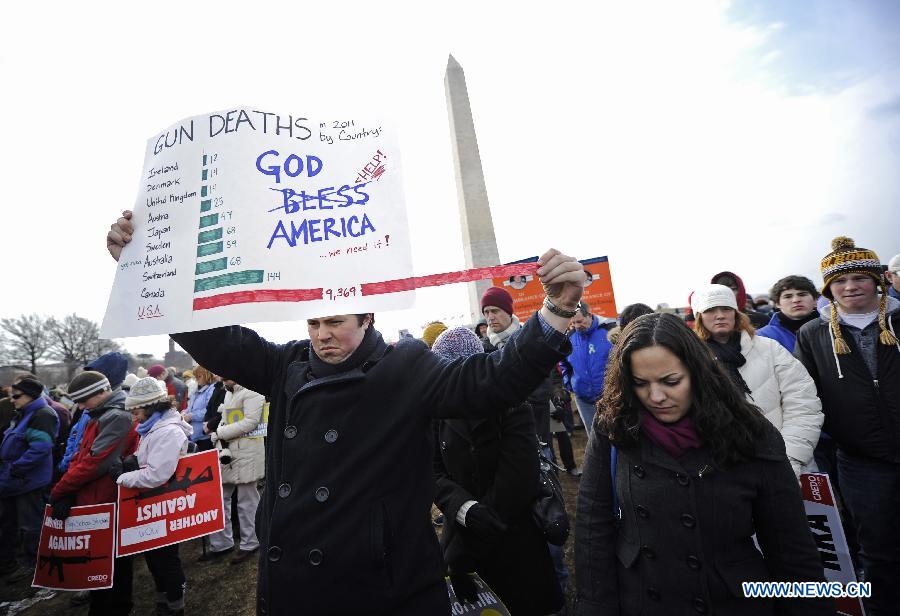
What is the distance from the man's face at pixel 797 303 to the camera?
3.69 meters

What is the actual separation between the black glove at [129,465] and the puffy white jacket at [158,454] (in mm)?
31

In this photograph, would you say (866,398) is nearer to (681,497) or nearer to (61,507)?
(681,497)

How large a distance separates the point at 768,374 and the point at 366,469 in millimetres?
2483

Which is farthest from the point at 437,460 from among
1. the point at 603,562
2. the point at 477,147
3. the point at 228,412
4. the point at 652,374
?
the point at 477,147

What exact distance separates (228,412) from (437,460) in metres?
3.29

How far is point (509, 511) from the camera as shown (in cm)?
204

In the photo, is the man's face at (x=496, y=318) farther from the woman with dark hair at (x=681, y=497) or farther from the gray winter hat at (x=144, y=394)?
the gray winter hat at (x=144, y=394)

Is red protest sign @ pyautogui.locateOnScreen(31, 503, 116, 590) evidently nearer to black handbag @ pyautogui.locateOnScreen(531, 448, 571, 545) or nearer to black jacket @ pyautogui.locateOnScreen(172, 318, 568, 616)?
black jacket @ pyautogui.locateOnScreen(172, 318, 568, 616)

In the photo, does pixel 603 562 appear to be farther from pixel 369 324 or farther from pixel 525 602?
pixel 369 324

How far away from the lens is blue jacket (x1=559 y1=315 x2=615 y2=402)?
4.95m

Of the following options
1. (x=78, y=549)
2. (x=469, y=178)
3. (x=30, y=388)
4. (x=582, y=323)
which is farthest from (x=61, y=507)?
(x=469, y=178)

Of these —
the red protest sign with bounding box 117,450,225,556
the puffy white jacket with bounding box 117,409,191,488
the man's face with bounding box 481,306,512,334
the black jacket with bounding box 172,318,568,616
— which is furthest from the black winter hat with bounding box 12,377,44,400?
the man's face with bounding box 481,306,512,334

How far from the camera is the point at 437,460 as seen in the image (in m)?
2.39

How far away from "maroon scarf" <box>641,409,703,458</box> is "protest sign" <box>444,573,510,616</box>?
1.04m
